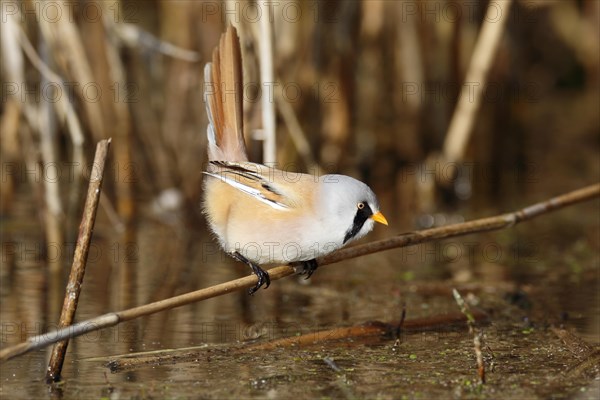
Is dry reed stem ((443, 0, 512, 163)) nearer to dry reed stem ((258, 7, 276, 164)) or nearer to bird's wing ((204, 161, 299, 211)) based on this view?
dry reed stem ((258, 7, 276, 164))

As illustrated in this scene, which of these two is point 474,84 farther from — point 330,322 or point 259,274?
point 259,274

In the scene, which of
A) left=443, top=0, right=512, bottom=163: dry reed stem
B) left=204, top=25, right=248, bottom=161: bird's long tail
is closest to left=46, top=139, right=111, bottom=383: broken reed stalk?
left=204, top=25, right=248, bottom=161: bird's long tail

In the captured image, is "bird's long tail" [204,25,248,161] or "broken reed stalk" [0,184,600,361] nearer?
"broken reed stalk" [0,184,600,361]

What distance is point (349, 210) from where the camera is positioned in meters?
3.67

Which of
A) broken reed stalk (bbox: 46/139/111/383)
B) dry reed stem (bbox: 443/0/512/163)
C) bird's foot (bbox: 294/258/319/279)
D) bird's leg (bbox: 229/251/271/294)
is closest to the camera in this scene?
broken reed stalk (bbox: 46/139/111/383)

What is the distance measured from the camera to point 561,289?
5172 mm

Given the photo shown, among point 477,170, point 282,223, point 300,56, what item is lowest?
point 282,223

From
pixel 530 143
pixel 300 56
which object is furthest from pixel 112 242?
pixel 530 143

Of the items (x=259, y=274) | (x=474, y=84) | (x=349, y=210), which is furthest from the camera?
(x=474, y=84)

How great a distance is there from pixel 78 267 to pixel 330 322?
1432 mm

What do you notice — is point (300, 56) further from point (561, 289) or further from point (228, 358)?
point (228, 358)

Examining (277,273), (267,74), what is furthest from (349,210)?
(267,74)

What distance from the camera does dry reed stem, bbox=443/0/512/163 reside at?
647 cm

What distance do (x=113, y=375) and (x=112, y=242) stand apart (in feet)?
9.03
